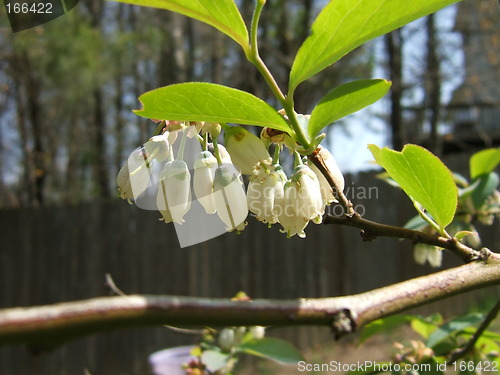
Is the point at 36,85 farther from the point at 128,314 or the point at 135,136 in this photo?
the point at 128,314

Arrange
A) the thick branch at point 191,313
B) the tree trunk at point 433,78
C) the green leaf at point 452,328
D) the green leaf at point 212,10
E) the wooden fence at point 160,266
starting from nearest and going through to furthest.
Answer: the thick branch at point 191,313, the green leaf at point 212,10, the green leaf at point 452,328, the wooden fence at point 160,266, the tree trunk at point 433,78

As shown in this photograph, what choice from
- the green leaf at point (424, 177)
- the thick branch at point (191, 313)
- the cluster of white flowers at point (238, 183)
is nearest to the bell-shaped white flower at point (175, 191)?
the cluster of white flowers at point (238, 183)

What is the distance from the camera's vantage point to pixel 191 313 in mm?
292

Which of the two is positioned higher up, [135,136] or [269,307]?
[135,136]

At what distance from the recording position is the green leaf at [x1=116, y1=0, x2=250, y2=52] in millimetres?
535

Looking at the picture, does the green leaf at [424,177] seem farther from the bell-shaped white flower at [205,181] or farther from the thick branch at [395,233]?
the bell-shaped white flower at [205,181]

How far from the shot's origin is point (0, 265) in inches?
201

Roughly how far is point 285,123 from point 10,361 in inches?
208

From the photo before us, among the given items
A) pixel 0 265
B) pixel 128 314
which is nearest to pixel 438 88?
pixel 0 265

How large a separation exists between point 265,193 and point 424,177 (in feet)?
0.71

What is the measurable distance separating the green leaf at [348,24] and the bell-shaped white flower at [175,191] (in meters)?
0.21

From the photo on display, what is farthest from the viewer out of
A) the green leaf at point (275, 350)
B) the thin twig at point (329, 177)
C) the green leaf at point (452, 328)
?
the green leaf at point (275, 350)

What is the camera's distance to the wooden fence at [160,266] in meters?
4.88

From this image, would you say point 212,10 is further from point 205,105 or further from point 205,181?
point 205,181
